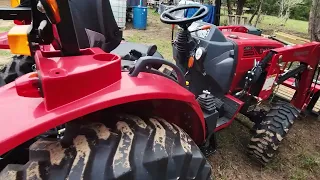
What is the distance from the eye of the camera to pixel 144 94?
0.99 metres

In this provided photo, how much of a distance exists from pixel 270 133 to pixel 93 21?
4.96ft

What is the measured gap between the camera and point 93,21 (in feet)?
5.09

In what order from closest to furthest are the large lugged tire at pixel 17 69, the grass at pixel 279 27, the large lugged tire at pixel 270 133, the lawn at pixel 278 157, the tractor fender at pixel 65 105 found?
the tractor fender at pixel 65 105 < the large lugged tire at pixel 17 69 < the large lugged tire at pixel 270 133 < the lawn at pixel 278 157 < the grass at pixel 279 27

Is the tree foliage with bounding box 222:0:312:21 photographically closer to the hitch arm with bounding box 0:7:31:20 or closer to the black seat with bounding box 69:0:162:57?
the black seat with bounding box 69:0:162:57

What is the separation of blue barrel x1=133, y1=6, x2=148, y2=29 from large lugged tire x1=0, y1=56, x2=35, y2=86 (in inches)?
258

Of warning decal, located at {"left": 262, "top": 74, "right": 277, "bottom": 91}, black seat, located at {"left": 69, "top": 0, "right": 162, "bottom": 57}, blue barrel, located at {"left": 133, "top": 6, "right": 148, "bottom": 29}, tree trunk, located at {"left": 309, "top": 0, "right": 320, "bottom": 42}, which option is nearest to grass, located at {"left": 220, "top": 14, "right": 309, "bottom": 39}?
blue barrel, located at {"left": 133, "top": 6, "right": 148, "bottom": 29}

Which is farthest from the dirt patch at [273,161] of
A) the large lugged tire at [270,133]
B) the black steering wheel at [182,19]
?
the black steering wheel at [182,19]

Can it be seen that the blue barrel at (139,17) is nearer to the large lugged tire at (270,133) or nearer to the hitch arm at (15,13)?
the large lugged tire at (270,133)

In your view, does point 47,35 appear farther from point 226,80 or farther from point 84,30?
point 226,80

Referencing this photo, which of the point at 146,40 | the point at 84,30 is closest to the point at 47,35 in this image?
the point at 84,30

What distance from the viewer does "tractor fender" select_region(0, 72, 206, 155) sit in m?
0.75

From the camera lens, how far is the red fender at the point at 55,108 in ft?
2.48

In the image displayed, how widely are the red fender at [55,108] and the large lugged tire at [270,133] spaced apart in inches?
50.8

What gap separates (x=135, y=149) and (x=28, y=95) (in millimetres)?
375
